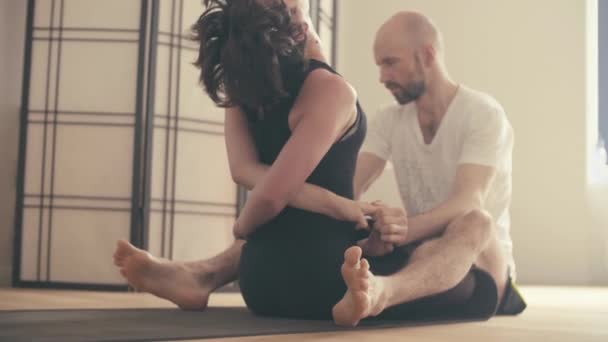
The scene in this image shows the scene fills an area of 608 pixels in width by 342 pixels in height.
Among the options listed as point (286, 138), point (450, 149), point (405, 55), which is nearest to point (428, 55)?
point (405, 55)

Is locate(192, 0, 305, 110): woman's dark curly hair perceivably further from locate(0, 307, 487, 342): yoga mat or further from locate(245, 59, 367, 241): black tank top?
locate(0, 307, 487, 342): yoga mat

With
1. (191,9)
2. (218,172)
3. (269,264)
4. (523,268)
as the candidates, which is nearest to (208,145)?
(218,172)

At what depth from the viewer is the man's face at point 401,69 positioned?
8.70 feet

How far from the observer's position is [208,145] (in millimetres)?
3953

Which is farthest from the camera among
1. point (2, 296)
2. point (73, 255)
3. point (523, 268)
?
point (523, 268)

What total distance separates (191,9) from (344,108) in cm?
241

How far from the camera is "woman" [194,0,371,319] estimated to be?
1.73 m

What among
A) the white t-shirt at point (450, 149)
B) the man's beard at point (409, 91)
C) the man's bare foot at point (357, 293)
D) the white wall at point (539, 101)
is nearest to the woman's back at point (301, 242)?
the man's bare foot at point (357, 293)

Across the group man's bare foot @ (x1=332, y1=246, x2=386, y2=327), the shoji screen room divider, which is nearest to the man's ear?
man's bare foot @ (x1=332, y1=246, x2=386, y2=327)

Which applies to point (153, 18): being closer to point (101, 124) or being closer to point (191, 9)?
point (191, 9)

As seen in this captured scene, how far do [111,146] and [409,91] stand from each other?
1724mm

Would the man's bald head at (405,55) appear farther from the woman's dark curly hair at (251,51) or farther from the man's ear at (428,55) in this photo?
the woman's dark curly hair at (251,51)

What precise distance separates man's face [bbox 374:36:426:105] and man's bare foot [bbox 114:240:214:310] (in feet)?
3.05

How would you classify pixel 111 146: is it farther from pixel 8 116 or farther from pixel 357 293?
pixel 357 293
